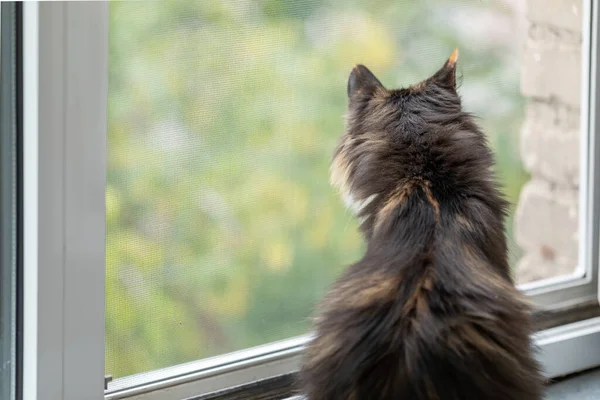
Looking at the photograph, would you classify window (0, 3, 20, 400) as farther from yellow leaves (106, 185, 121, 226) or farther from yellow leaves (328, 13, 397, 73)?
yellow leaves (328, 13, 397, 73)

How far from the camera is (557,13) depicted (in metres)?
1.69

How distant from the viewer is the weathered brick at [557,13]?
1669 millimetres

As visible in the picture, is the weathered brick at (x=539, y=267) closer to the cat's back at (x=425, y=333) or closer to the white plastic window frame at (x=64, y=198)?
the cat's back at (x=425, y=333)

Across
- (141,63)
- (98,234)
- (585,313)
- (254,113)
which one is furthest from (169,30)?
(585,313)

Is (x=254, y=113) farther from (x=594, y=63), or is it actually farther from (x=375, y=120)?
(x=594, y=63)

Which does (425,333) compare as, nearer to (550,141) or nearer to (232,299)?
(232,299)

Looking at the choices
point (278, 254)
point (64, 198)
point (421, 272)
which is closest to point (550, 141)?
point (278, 254)

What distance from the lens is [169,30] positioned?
1.26m

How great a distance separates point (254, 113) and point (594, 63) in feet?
2.56

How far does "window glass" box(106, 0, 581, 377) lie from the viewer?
4.17 ft

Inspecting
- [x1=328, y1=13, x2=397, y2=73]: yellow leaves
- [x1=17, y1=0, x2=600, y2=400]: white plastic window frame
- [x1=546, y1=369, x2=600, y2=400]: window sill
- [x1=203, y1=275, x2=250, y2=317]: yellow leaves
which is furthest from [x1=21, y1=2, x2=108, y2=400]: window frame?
[x1=546, y1=369, x2=600, y2=400]: window sill

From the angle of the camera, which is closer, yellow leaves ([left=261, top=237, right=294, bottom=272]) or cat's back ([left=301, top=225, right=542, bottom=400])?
cat's back ([left=301, top=225, right=542, bottom=400])

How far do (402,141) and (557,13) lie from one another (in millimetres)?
612

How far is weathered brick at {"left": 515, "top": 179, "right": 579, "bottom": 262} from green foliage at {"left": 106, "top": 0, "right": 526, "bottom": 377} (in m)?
0.34
